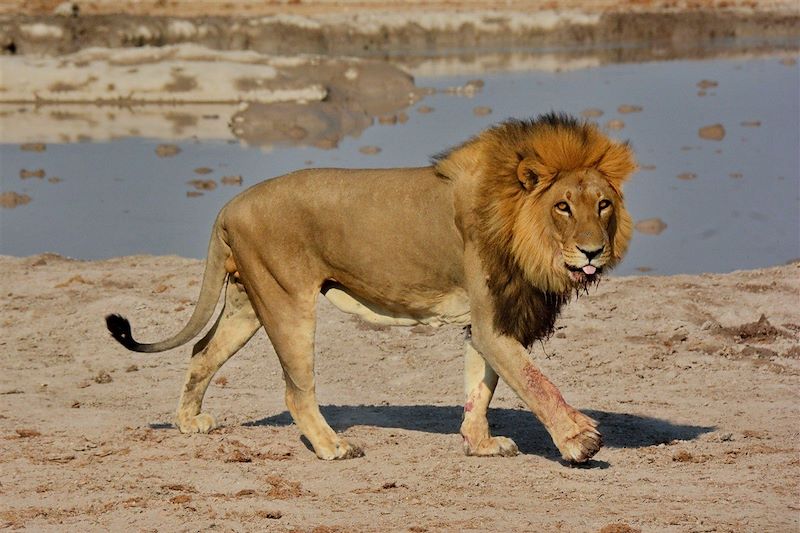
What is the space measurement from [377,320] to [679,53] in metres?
26.5

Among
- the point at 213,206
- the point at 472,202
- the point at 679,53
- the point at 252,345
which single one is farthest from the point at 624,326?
the point at 679,53

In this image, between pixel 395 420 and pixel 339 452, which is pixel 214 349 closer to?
pixel 339 452

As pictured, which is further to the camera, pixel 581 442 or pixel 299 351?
pixel 299 351

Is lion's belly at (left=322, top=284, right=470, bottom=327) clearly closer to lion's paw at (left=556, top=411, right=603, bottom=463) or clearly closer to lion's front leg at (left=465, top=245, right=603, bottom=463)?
lion's front leg at (left=465, top=245, right=603, bottom=463)

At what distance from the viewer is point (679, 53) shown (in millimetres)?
31781

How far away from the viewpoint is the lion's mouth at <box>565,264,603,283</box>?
5684 millimetres

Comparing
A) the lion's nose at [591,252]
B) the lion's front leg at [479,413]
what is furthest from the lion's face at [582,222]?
the lion's front leg at [479,413]

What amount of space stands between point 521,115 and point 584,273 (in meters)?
14.8

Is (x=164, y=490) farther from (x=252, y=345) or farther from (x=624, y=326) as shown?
(x=624, y=326)

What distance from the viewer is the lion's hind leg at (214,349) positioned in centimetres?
702

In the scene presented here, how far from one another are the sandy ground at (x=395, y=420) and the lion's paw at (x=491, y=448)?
0.26 feet

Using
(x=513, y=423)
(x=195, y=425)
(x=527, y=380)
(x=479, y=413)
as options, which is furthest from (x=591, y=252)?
(x=195, y=425)

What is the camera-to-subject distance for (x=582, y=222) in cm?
573

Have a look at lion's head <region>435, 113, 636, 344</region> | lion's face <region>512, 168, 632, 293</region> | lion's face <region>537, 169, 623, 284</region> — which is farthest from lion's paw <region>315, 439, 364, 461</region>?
lion's face <region>537, 169, 623, 284</region>
